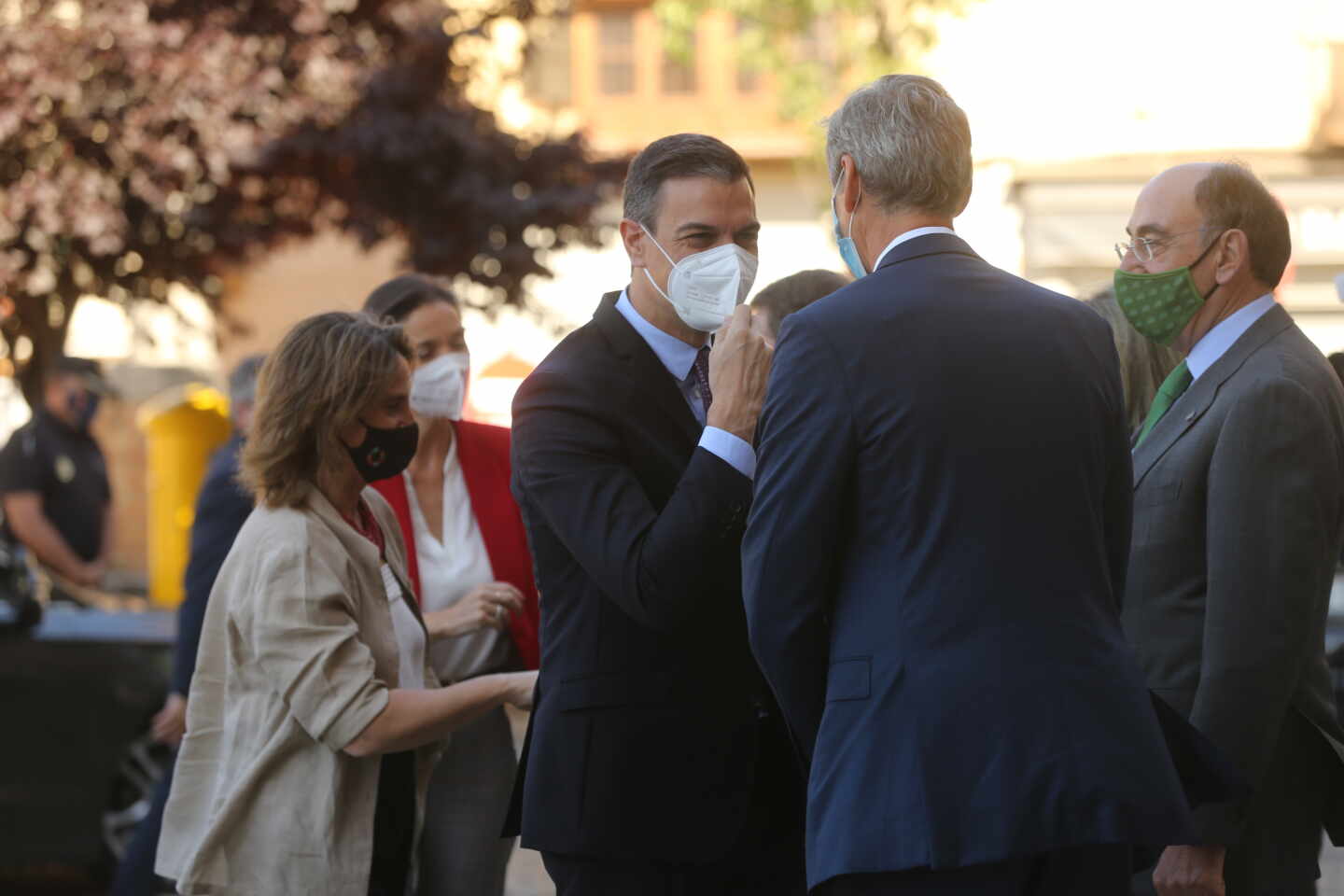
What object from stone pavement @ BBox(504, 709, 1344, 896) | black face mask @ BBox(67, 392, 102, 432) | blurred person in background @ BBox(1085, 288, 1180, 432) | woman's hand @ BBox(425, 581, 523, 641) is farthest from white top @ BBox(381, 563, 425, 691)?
black face mask @ BBox(67, 392, 102, 432)

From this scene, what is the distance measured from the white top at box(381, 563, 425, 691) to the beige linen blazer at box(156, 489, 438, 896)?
217 millimetres

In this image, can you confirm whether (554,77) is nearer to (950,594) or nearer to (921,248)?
(921,248)

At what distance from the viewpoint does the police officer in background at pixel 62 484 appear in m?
9.06

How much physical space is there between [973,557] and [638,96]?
2008cm

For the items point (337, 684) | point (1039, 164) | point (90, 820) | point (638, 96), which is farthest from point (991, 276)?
point (638, 96)

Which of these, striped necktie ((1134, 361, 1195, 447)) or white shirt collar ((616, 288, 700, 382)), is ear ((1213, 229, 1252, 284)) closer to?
striped necktie ((1134, 361, 1195, 447))

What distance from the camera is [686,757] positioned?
10.8 ft

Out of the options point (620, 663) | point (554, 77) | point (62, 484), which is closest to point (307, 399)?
point (620, 663)

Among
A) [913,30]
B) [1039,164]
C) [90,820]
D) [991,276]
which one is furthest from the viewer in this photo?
[1039,164]

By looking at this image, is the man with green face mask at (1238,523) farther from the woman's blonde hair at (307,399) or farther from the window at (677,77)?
the window at (677,77)

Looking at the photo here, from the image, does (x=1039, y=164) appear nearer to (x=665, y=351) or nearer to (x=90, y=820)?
(x=90, y=820)

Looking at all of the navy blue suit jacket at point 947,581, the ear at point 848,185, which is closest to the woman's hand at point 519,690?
the navy blue suit jacket at point 947,581

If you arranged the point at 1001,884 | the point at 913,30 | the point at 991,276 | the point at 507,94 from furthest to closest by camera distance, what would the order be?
the point at 507,94, the point at 913,30, the point at 991,276, the point at 1001,884

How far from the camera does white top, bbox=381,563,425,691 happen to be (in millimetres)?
4102
